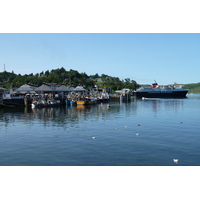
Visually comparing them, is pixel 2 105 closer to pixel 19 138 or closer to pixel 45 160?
pixel 19 138

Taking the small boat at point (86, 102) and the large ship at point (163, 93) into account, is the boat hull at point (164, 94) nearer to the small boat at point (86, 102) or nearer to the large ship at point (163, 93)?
the large ship at point (163, 93)

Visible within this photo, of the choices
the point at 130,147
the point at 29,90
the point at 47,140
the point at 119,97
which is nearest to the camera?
the point at 130,147

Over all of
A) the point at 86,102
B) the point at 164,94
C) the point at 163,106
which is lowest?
the point at 163,106

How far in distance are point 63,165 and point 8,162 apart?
377 cm

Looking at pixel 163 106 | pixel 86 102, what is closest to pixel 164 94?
pixel 86 102

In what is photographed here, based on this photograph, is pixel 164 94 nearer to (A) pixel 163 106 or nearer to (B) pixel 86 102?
(B) pixel 86 102

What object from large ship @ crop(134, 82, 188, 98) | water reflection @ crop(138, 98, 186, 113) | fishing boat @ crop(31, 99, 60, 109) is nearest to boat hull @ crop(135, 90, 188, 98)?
large ship @ crop(134, 82, 188, 98)

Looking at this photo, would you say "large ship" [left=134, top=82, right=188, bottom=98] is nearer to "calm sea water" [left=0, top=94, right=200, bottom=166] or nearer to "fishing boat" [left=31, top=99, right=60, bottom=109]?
"fishing boat" [left=31, top=99, right=60, bottom=109]

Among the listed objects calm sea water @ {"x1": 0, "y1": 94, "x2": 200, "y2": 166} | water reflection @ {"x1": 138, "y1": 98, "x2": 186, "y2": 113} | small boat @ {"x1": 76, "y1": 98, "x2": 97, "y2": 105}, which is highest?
small boat @ {"x1": 76, "y1": 98, "x2": 97, "y2": 105}

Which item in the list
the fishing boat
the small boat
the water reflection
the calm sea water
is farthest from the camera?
the small boat

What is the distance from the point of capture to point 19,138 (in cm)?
2473

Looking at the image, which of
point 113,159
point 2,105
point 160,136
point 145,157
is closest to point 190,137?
point 160,136

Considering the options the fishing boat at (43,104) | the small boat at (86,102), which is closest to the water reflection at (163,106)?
the small boat at (86,102)

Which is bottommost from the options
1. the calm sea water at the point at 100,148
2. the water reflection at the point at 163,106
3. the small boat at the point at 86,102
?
the water reflection at the point at 163,106
